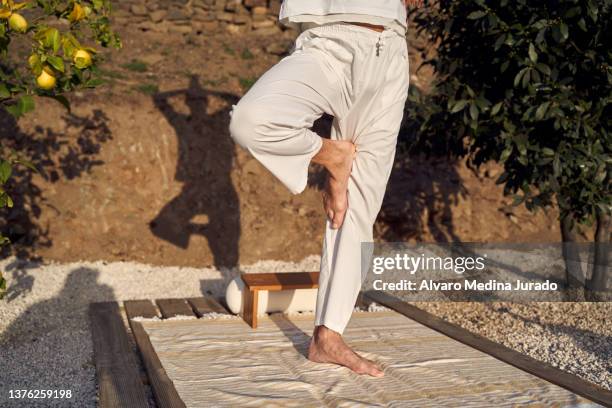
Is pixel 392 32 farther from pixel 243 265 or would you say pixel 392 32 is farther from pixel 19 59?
pixel 19 59

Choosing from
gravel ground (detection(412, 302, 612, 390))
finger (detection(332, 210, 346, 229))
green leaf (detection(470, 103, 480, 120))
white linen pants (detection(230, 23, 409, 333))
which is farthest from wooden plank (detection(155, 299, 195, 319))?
green leaf (detection(470, 103, 480, 120))

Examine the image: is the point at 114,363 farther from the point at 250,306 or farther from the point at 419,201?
the point at 419,201

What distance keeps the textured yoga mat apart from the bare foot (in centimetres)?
3

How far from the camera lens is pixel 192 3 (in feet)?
26.1

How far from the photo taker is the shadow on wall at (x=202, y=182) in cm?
577

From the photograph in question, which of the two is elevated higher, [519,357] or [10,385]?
[519,357]

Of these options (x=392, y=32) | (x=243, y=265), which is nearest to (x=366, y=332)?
(x=392, y=32)

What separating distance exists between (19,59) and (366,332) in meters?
4.71

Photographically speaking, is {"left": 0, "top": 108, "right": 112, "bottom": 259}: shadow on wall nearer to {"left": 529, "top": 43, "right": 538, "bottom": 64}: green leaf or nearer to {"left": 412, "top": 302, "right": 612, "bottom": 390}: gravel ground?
{"left": 412, "top": 302, "right": 612, "bottom": 390}: gravel ground

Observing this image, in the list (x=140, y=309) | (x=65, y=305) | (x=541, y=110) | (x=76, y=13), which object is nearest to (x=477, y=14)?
(x=541, y=110)

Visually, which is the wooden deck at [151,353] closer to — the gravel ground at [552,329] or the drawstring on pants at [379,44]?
the gravel ground at [552,329]

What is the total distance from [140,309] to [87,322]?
1.22 feet

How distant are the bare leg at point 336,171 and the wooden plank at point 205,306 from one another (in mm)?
1308

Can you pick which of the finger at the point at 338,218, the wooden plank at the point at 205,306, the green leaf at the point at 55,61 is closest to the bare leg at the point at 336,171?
the finger at the point at 338,218
